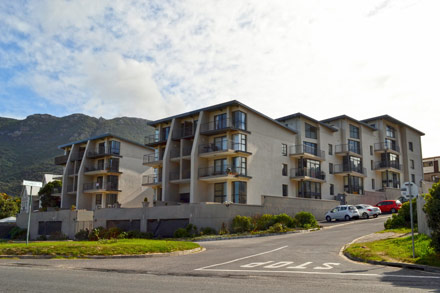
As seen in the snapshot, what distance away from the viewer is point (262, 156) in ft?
149

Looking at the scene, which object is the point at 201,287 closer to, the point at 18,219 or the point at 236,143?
the point at 236,143

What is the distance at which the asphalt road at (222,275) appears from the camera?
9805mm

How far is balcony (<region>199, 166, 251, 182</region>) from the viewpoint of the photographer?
41.2 m

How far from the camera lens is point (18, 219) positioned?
49438 mm

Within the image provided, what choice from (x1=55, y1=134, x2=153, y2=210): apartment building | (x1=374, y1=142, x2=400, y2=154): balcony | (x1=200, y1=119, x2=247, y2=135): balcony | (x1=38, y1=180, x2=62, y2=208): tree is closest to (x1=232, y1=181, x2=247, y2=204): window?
(x1=200, y1=119, x2=247, y2=135): balcony

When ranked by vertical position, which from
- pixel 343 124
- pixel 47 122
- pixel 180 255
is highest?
pixel 47 122

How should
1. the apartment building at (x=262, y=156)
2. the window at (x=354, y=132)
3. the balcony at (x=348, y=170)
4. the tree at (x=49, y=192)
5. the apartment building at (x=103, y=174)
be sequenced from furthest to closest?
the tree at (x=49, y=192) < the window at (x=354, y=132) < the apartment building at (x=103, y=174) < the balcony at (x=348, y=170) < the apartment building at (x=262, y=156)

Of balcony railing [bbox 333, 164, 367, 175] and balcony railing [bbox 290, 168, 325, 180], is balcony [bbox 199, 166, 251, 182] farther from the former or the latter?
balcony railing [bbox 333, 164, 367, 175]

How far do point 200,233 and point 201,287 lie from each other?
21.6 metres

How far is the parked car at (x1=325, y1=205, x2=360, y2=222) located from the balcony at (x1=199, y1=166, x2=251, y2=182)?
29.8 feet

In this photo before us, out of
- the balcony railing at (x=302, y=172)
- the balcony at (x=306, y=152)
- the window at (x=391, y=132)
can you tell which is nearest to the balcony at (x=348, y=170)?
the balcony at (x=306, y=152)

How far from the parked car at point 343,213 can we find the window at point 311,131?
1517 cm

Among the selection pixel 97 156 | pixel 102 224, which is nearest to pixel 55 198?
pixel 97 156

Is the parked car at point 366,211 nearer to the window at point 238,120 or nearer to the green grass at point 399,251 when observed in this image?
the window at point 238,120
